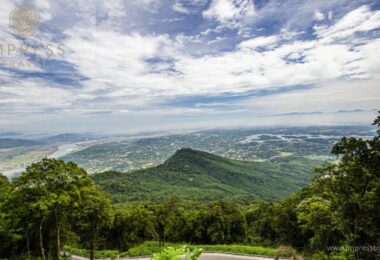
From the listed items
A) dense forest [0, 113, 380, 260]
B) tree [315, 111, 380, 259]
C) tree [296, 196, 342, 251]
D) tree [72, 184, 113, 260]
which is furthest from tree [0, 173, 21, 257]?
tree [296, 196, 342, 251]

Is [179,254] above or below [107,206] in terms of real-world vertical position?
above

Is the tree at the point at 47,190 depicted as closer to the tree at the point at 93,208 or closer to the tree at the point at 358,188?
the tree at the point at 93,208

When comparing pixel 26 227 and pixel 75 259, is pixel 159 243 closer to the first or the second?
pixel 75 259

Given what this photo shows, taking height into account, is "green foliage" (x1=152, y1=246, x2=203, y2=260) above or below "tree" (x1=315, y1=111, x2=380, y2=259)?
above

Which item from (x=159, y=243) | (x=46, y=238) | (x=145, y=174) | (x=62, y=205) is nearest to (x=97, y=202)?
(x=62, y=205)

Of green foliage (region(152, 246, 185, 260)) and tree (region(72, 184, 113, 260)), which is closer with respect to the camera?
green foliage (region(152, 246, 185, 260))

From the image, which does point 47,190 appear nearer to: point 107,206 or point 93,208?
point 93,208

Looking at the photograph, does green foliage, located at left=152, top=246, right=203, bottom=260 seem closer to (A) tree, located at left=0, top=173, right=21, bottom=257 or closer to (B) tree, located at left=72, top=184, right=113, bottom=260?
(B) tree, located at left=72, top=184, right=113, bottom=260

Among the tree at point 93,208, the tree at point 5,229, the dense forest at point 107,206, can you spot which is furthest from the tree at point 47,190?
the tree at point 5,229

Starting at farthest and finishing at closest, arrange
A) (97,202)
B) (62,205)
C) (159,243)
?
(159,243)
(97,202)
(62,205)

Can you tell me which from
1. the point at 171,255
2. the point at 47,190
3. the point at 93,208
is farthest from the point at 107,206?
the point at 171,255

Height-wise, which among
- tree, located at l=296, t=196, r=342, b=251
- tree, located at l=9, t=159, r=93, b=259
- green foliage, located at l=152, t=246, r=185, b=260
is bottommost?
tree, located at l=296, t=196, r=342, b=251
